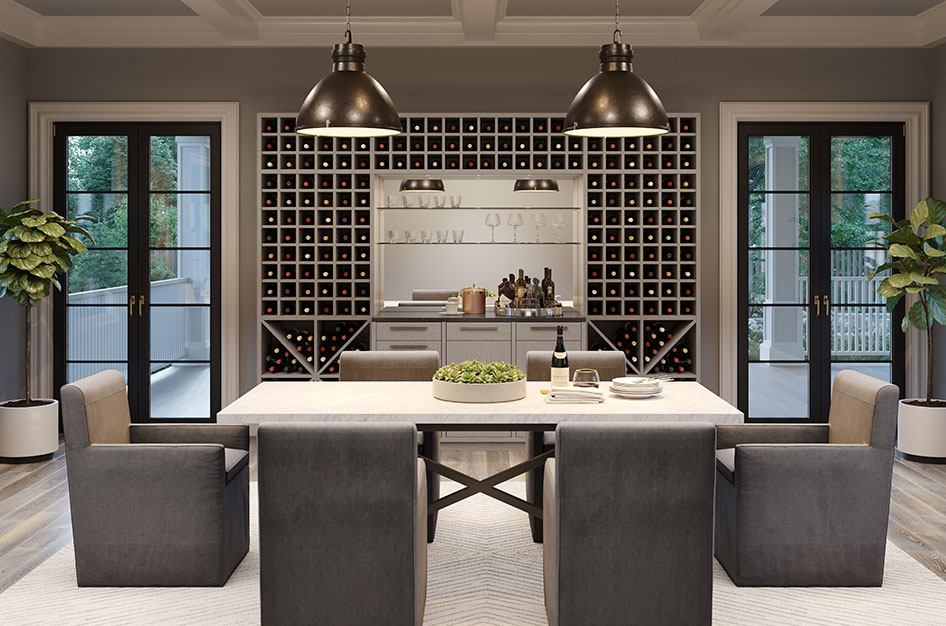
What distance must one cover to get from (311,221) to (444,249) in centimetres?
100

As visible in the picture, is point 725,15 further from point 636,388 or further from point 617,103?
point 636,388

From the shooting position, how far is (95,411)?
3.49 m

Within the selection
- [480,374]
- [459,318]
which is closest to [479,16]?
[459,318]

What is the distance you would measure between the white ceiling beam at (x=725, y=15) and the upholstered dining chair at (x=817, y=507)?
3012 millimetres

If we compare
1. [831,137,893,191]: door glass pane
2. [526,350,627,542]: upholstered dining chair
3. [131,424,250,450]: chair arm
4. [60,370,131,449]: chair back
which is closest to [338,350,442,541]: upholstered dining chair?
[526,350,627,542]: upholstered dining chair

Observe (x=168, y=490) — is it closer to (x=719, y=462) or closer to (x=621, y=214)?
(x=719, y=462)

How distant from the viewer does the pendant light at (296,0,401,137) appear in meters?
3.17

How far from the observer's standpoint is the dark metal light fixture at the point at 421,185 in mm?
6473

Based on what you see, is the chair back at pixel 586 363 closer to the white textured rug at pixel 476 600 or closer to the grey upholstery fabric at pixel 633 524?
the white textured rug at pixel 476 600

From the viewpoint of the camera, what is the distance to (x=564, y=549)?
9.23 feet

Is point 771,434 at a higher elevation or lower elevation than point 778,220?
lower

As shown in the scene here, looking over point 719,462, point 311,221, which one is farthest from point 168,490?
point 311,221

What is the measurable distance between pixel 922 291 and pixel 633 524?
378 cm

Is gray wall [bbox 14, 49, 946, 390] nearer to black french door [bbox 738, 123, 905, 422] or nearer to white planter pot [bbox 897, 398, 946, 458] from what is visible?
black french door [bbox 738, 123, 905, 422]
